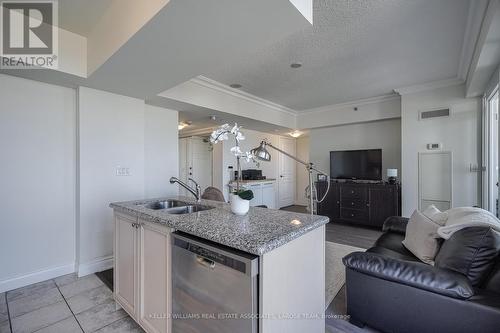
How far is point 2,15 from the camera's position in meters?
1.98

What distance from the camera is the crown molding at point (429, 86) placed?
363 centimetres

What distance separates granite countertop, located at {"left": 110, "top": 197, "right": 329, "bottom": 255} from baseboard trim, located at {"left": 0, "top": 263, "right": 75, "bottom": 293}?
165cm

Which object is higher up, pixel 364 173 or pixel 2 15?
pixel 2 15

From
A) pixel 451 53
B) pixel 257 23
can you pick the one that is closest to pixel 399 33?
pixel 451 53

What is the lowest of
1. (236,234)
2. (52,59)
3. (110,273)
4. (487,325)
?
(110,273)

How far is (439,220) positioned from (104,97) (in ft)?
12.4

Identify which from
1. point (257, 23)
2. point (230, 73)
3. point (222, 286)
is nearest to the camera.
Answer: point (222, 286)

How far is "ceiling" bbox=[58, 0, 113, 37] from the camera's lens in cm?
193

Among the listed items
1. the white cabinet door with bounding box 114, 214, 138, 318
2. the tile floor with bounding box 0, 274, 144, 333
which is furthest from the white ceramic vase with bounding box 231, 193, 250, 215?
the tile floor with bounding box 0, 274, 144, 333

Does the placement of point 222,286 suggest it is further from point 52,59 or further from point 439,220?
point 52,59

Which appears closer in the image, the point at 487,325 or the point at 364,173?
the point at 487,325

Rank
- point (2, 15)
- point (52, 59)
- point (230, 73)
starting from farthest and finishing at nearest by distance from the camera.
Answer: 1. point (230, 73)
2. point (52, 59)
3. point (2, 15)

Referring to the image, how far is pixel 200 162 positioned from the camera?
7.01 metres

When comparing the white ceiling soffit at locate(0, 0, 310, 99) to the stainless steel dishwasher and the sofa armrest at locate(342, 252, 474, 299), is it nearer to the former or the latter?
the stainless steel dishwasher
